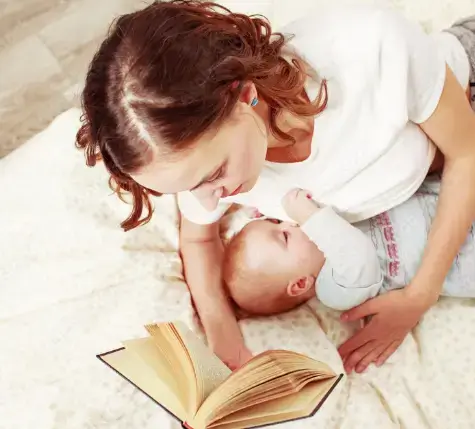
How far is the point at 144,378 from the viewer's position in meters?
0.77

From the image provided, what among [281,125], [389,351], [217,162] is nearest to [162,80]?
[217,162]

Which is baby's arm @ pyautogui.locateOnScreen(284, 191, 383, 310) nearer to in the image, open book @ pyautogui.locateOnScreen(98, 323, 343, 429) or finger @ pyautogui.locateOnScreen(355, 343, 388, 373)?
finger @ pyautogui.locateOnScreen(355, 343, 388, 373)

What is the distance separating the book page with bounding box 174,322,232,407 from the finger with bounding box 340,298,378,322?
332mm

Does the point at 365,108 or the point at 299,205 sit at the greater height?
the point at 365,108

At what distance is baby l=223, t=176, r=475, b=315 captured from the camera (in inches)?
39.4

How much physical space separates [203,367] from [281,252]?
324 mm

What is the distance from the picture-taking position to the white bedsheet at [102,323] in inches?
37.1

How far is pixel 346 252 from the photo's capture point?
38.9 inches

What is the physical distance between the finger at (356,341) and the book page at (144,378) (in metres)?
0.37

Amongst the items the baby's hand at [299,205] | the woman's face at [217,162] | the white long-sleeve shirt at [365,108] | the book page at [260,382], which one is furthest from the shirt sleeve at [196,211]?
the book page at [260,382]

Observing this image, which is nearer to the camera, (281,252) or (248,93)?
(248,93)

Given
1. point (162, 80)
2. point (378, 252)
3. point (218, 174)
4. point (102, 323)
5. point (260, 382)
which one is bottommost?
point (102, 323)

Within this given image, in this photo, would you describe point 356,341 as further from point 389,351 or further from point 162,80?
point 162,80

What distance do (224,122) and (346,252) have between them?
32cm
